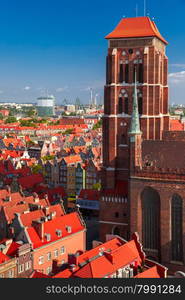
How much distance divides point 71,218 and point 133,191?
11.0 m

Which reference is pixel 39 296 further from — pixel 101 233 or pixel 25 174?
pixel 25 174

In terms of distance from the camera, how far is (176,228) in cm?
5750

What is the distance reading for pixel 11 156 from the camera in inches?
Result: 5507

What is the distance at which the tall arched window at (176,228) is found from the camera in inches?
2242

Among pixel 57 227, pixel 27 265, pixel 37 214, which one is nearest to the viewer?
pixel 27 265

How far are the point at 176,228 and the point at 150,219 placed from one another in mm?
4059

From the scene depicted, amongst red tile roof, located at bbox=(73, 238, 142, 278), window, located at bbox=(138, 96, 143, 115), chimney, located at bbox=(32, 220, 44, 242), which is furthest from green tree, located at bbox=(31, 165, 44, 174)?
red tile roof, located at bbox=(73, 238, 142, 278)

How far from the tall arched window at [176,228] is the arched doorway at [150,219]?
2.29m

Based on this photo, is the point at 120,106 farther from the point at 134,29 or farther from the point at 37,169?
the point at 37,169

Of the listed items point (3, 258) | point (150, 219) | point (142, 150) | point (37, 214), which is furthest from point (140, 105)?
point (3, 258)

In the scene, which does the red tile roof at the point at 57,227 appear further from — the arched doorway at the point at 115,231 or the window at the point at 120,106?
the window at the point at 120,106

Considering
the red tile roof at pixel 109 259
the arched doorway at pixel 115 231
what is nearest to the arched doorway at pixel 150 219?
the arched doorway at pixel 115 231

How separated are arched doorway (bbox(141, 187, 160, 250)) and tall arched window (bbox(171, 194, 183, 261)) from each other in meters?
2.29

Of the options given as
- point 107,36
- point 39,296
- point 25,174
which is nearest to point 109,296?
point 39,296
